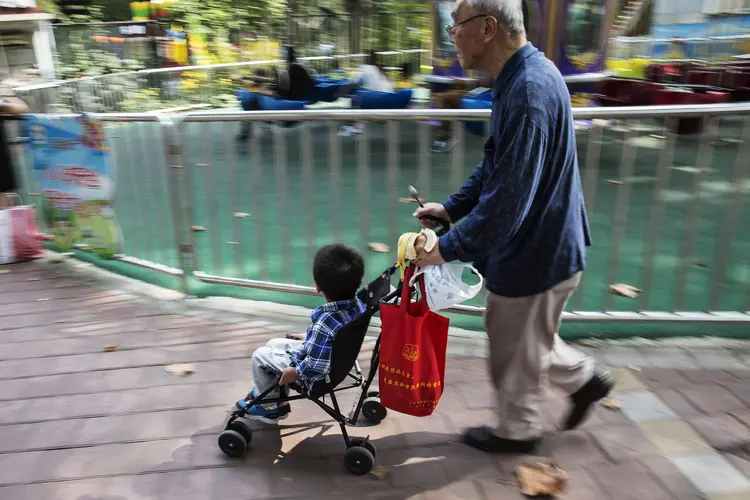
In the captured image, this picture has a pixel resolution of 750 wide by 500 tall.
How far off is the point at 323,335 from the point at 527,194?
1.00 meters

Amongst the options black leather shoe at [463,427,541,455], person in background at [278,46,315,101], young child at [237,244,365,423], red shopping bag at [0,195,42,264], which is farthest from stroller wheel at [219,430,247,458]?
person in background at [278,46,315,101]

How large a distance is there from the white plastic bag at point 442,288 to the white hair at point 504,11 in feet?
3.10

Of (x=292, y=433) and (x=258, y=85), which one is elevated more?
(x=258, y=85)

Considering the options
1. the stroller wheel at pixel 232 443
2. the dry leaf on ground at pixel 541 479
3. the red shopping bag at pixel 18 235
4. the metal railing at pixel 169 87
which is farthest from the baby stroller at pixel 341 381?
the metal railing at pixel 169 87

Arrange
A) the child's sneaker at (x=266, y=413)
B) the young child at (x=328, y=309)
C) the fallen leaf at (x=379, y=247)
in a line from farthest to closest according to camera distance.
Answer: the fallen leaf at (x=379, y=247)
the child's sneaker at (x=266, y=413)
the young child at (x=328, y=309)

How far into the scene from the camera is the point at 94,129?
458cm

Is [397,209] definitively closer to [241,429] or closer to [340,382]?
[340,382]

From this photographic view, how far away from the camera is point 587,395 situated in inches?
106

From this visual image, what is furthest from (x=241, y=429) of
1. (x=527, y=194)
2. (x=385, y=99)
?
(x=385, y=99)

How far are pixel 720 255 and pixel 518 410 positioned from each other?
1.81m

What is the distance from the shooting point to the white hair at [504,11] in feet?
6.98

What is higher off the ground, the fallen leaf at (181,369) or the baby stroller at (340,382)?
the baby stroller at (340,382)

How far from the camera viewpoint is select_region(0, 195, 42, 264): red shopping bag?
518 cm

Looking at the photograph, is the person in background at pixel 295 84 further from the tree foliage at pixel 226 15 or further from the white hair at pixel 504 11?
the tree foliage at pixel 226 15
